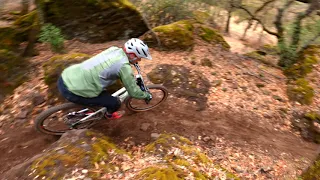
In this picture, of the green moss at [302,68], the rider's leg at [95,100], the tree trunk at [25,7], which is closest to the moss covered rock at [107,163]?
the rider's leg at [95,100]

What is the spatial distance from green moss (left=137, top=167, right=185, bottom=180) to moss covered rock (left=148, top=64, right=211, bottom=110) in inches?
117

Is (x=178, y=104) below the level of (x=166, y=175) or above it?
below

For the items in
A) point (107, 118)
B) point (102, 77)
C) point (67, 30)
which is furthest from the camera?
point (67, 30)

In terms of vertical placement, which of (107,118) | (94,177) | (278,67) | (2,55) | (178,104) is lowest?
(278,67)

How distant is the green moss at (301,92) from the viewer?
6770mm

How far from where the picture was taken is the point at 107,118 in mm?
4777

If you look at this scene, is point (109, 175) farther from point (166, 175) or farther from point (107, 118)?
point (107, 118)

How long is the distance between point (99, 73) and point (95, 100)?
565 millimetres

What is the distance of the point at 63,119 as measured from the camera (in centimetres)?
466

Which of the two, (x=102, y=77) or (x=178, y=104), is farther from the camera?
(x=178, y=104)

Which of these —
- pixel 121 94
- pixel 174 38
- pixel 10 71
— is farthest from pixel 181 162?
pixel 174 38

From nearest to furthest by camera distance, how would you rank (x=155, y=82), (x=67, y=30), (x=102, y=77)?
1. (x=102, y=77)
2. (x=155, y=82)
3. (x=67, y=30)

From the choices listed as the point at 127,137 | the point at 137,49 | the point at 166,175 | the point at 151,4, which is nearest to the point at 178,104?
the point at 127,137

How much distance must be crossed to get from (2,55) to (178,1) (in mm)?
9307
